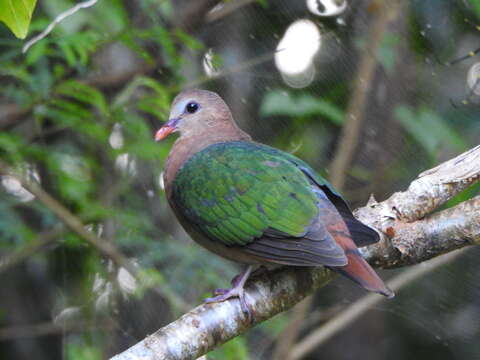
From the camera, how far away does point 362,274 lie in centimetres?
223

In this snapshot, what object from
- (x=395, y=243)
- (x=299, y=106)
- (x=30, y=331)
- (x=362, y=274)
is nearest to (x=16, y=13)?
(x=362, y=274)

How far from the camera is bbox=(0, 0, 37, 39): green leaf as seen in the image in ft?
4.97

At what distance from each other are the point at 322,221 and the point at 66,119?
1.51m

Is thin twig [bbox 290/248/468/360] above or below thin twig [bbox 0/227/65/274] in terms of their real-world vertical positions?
below

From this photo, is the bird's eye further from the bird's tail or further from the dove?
the bird's tail

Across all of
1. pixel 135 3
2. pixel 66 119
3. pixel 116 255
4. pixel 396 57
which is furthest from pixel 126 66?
pixel 396 57

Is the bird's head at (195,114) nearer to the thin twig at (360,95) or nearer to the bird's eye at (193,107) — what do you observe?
the bird's eye at (193,107)

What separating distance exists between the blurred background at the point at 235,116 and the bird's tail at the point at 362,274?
1026mm

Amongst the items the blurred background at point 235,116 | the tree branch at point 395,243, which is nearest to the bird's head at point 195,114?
the blurred background at point 235,116

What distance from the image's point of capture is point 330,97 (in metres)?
3.58

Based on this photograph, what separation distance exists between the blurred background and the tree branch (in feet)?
2.23

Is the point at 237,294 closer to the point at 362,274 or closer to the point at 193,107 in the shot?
the point at 362,274

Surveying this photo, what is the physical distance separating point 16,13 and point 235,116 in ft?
8.04

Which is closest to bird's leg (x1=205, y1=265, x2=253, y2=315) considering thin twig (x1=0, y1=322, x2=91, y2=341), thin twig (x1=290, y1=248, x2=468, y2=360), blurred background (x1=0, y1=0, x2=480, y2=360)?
blurred background (x1=0, y1=0, x2=480, y2=360)
